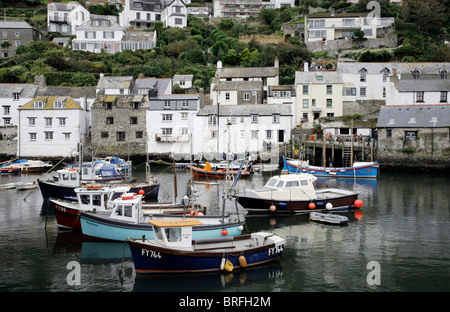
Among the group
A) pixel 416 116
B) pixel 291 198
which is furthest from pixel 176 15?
pixel 291 198

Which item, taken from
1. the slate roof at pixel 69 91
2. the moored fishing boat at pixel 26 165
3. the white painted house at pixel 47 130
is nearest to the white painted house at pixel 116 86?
the slate roof at pixel 69 91

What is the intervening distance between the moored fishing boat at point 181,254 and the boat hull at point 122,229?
7.76ft

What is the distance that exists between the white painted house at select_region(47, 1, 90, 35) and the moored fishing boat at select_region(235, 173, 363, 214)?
76.7 metres

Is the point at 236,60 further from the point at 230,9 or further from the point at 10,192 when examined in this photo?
the point at 10,192

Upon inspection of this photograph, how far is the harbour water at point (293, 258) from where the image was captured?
19.3m

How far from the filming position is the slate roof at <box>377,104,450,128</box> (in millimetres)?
51594

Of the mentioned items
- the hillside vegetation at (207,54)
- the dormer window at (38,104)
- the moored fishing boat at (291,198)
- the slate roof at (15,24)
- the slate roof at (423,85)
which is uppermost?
the slate roof at (15,24)

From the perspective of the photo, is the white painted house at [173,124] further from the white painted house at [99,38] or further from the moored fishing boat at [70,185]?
the white painted house at [99,38]

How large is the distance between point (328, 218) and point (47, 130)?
1611 inches

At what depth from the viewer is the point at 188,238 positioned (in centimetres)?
2017

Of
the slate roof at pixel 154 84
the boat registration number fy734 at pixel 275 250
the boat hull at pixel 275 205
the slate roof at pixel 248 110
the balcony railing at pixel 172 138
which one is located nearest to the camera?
the boat registration number fy734 at pixel 275 250

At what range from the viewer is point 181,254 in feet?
64.0

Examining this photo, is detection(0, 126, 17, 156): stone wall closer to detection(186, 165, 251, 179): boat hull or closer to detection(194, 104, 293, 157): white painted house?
detection(194, 104, 293, 157): white painted house

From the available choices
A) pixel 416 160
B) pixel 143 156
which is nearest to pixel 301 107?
pixel 416 160
